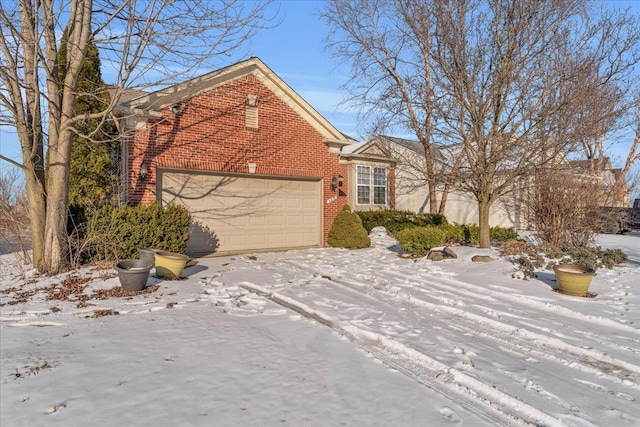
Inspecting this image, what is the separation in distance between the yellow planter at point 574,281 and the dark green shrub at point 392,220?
8479 millimetres

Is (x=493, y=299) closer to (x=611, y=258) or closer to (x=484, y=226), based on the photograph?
(x=611, y=258)

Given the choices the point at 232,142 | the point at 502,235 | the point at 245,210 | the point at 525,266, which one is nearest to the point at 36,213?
the point at 232,142

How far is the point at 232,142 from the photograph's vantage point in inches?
433

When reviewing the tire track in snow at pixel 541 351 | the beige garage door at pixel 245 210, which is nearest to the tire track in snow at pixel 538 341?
the tire track in snow at pixel 541 351

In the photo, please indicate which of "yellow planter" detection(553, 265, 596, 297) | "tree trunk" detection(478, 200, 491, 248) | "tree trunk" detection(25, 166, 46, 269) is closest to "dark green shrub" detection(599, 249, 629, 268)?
"yellow planter" detection(553, 265, 596, 297)

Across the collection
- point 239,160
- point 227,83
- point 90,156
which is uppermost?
point 227,83

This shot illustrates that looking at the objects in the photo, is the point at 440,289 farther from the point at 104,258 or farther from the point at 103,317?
the point at 104,258

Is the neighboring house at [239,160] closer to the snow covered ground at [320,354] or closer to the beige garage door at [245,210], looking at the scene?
the beige garage door at [245,210]

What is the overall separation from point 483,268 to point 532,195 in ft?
10.3

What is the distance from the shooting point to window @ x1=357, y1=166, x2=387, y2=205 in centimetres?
1545

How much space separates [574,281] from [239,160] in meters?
8.46

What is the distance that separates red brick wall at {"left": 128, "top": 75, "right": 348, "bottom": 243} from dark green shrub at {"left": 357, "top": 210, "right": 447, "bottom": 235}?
2057mm

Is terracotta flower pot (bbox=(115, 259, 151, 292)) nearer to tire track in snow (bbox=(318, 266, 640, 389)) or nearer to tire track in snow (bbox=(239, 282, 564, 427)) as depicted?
tire track in snow (bbox=(239, 282, 564, 427))

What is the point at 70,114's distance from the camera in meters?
7.72
